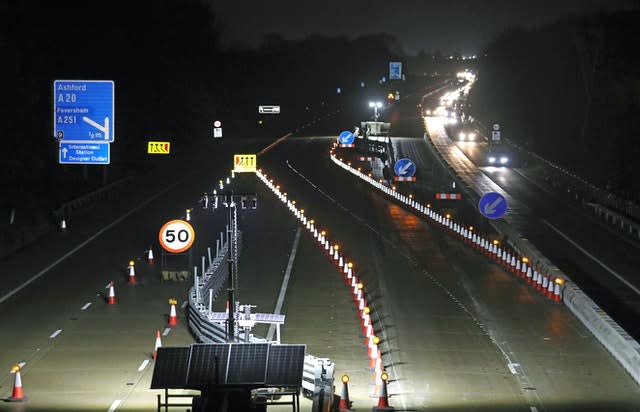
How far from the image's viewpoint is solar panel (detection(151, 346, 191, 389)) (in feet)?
51.5

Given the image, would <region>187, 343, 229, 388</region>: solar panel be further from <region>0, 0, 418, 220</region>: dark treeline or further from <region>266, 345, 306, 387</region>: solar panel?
<region>0, 0, 418, 220</region>: dark treeline

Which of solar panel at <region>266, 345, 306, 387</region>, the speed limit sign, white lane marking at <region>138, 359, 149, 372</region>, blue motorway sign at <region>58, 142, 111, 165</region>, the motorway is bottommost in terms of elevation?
white lane marking at <region>138, 359, 149, 372</region>

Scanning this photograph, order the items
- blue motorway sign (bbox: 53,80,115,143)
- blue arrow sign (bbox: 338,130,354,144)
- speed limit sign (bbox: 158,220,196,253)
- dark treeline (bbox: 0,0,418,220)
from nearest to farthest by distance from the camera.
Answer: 1. blue motorway sign (bbox: 53,80,115,143)
2. speed limit sign (bbox: 158,220,196,253)
3. dark treeline (bbox: 0,0,418,220)
4. blue arrow sign (bbox: 338,130,354,144)

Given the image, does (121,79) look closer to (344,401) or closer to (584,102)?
(584,102)

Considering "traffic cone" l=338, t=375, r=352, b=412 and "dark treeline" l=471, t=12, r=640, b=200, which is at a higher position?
"dark treeline" l=471, t=12, r=640, b=200

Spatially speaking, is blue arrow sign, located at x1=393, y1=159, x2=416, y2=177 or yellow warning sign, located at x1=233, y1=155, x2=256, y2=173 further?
yellow warning sign, located at x1=233, y1=155, x2=256, y2=173

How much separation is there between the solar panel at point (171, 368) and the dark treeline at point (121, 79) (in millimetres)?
29975

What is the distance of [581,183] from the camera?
71750mm

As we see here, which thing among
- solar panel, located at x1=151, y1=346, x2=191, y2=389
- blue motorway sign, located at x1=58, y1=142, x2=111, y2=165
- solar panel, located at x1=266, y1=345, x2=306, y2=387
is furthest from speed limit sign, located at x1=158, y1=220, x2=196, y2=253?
solar panel, located at x1=266, y1=345, x2=306, y2=387

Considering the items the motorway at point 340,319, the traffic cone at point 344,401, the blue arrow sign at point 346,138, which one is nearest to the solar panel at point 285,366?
the traffic cone at point 344,401

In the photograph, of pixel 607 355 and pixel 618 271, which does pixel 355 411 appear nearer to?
pixel 607 355

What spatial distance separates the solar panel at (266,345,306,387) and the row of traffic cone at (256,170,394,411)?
84.4 inches

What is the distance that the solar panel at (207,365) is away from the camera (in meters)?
15.6

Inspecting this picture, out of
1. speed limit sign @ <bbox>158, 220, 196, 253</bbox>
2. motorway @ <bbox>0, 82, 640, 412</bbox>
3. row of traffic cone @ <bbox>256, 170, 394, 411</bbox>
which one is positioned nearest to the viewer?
row of traffic cone @ <bbox>256, 170, 394, 411</bbox>
